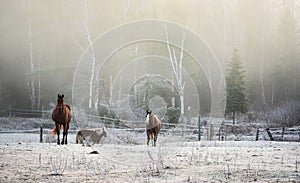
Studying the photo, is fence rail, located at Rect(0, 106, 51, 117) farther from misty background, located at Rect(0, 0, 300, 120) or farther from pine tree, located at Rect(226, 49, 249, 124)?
pine tree, located at Rect(226, 49, 249, 124)

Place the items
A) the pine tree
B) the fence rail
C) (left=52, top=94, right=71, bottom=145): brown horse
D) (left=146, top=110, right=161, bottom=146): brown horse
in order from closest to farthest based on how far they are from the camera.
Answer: (left=146, top=110, right=161, bottom=146): brown horse < (left=52, top=94, right=71, bottom=145): brown horse < the pine tree < the fence rail

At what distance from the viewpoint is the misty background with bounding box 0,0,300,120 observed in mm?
31578

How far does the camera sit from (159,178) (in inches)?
255

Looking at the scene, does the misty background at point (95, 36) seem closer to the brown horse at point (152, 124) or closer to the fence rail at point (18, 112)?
the fence rail at point (18, 112)

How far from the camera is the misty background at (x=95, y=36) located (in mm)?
31578

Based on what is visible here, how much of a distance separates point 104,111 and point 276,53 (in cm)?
2496

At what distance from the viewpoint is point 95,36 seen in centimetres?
3072

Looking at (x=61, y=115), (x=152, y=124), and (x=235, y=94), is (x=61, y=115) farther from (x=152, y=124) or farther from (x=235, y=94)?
(x=235, y=94)

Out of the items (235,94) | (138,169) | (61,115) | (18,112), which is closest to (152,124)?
(61,115)

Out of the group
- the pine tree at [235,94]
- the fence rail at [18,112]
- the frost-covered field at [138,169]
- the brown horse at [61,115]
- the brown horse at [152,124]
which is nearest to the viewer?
the frost-covered field at [138,169]

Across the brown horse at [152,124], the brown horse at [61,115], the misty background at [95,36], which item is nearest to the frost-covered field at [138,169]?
the brown horse at [152,124]

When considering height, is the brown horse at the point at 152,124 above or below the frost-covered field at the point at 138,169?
above

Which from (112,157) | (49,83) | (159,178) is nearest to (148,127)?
(112,157)

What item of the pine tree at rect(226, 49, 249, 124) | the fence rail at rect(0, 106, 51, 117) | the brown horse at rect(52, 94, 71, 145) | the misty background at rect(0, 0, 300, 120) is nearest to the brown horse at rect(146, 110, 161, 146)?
the brown horse at rect(52, 94, 71, 145)
